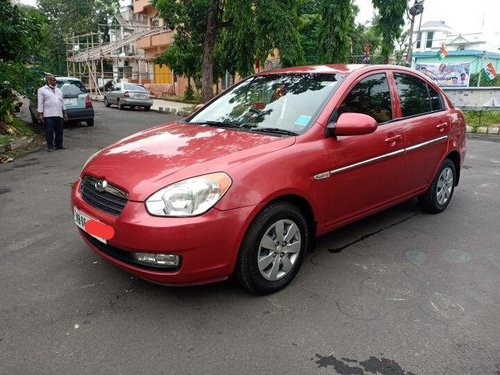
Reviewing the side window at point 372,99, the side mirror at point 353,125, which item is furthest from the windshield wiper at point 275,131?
the side window at point 372,99

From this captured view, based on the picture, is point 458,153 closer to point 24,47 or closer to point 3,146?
point 3,146

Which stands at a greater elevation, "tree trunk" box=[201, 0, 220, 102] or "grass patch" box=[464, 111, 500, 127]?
"tree trunk" box=[201, 0, 220, 102]

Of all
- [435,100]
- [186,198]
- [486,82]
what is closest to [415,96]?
[435,100]

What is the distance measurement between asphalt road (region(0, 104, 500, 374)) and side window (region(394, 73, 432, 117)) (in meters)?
1.27

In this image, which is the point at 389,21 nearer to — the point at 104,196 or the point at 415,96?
the point at 415,96

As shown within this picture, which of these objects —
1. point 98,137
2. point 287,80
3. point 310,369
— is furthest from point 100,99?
point 310,369

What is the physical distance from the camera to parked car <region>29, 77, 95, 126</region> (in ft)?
42.9

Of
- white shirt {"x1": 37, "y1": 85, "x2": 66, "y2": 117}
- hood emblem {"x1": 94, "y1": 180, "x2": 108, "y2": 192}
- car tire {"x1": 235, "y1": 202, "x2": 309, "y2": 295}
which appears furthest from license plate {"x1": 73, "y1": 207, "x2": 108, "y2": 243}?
white shirt {"x1": 37, "y1": 85, "x2": 66, "y2": 117}

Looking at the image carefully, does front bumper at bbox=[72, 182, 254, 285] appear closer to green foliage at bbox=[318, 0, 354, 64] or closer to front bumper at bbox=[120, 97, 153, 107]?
green foliage at bbox=[318, 0, 354, 64]

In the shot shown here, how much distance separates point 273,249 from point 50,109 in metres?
7.84

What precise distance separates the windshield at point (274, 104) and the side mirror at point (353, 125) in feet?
0.75

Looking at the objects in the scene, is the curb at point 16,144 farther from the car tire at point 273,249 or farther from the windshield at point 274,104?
the car tire at point 273,249

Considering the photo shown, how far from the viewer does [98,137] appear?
11.8 m

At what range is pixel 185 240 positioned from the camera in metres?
2.73
